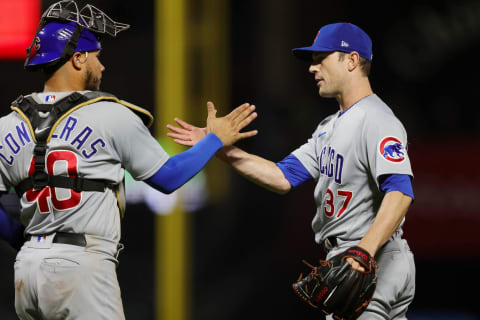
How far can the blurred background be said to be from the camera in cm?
667

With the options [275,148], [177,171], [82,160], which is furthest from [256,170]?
[275,148]

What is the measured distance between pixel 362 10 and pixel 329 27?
4.61m

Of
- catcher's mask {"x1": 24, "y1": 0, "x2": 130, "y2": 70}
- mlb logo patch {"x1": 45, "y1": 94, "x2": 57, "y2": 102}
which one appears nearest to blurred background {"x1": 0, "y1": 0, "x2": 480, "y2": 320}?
catcher's mask {"x1": 24, "y1": 0, "x2": 130, "y2": 70}

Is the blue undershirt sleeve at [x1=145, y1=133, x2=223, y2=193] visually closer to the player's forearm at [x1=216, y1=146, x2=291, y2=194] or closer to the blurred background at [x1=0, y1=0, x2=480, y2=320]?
the player's forearm at [x1=216, y1=146, x2=291, y2=194]

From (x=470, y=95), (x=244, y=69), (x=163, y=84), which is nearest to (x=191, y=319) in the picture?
(x=163, y=84)

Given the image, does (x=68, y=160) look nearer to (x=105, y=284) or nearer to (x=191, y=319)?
(x=105, y=284)

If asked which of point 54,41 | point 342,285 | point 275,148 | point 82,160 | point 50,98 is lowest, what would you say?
point 275,148

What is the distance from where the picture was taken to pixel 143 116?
2.83 meters

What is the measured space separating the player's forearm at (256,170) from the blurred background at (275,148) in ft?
10.3

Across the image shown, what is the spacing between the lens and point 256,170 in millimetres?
3352

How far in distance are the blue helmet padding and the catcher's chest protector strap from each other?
0.52ft

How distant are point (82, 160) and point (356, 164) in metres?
0.99

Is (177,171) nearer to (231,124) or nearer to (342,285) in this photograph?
(231,124)

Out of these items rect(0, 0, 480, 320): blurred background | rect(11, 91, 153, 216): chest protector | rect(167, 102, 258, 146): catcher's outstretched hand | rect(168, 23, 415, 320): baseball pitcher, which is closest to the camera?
rect(11, 91, 153, 216): chest protector
